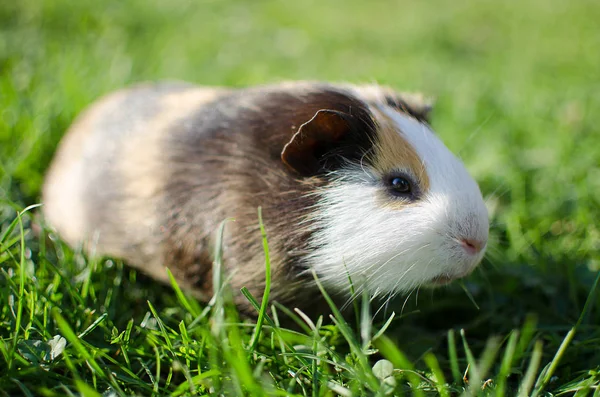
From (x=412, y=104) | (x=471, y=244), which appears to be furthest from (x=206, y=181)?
(x=471, y=244)

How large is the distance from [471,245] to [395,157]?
46 centimetres

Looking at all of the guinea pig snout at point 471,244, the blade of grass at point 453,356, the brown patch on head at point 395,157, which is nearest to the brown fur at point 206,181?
the brown patch on head at point 395,157

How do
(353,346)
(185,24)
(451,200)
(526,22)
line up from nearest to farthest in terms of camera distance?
(353,346), (451,200), (185,24), (526,22)

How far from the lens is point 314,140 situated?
7.18 feet

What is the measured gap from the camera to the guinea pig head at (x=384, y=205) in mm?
2025

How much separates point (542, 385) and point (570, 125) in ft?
10.7

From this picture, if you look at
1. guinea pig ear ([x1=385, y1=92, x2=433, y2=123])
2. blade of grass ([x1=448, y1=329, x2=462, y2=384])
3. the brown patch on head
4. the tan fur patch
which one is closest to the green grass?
blade of grass ([x1=448, y1=329, x2=462, y2=384])

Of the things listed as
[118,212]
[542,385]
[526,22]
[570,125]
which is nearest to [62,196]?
[118,212]

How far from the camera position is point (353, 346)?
A: 1.75 m

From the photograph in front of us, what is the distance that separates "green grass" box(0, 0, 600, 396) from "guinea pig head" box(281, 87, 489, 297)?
9.5 inches

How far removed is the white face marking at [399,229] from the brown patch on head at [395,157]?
0.03 m

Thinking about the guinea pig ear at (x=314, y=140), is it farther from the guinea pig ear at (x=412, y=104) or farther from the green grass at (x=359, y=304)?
the green grass at (x=359, y=304)

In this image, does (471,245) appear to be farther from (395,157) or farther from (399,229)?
(395,157)

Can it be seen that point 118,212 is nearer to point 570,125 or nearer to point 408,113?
point 408,113
